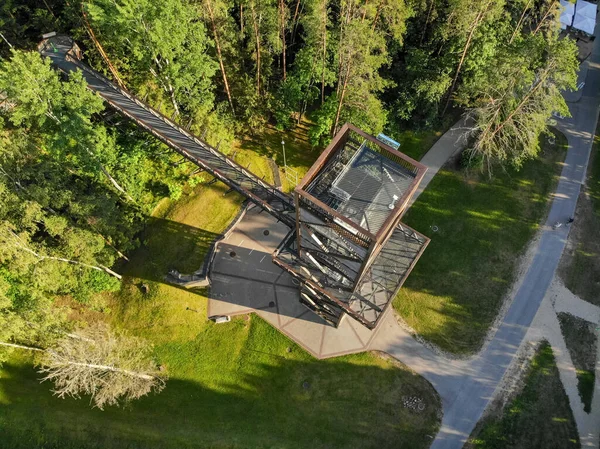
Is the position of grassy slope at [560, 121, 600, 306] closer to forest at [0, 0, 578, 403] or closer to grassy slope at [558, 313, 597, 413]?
grassy slope at [558, 313, 597, 413]

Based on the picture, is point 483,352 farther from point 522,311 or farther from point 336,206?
point 336,206

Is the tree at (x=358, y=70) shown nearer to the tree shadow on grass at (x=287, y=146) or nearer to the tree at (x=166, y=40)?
the tree shadow on grass at (x=287, y=146)

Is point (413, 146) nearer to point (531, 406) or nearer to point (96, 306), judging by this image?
point (531, 406)

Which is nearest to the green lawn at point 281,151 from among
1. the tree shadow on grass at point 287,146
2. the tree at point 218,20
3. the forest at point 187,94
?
the tree shadow on grass at point 287,146

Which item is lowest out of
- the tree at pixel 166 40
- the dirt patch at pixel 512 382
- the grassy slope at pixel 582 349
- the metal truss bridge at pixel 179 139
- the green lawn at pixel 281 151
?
the dirt patch at pixel 512 382

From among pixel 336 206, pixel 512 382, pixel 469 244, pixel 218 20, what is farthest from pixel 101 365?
pixel 469 244

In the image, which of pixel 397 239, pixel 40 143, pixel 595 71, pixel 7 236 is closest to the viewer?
pixel 7 236

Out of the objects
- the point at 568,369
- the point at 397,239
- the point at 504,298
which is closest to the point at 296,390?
the point at 397,239
